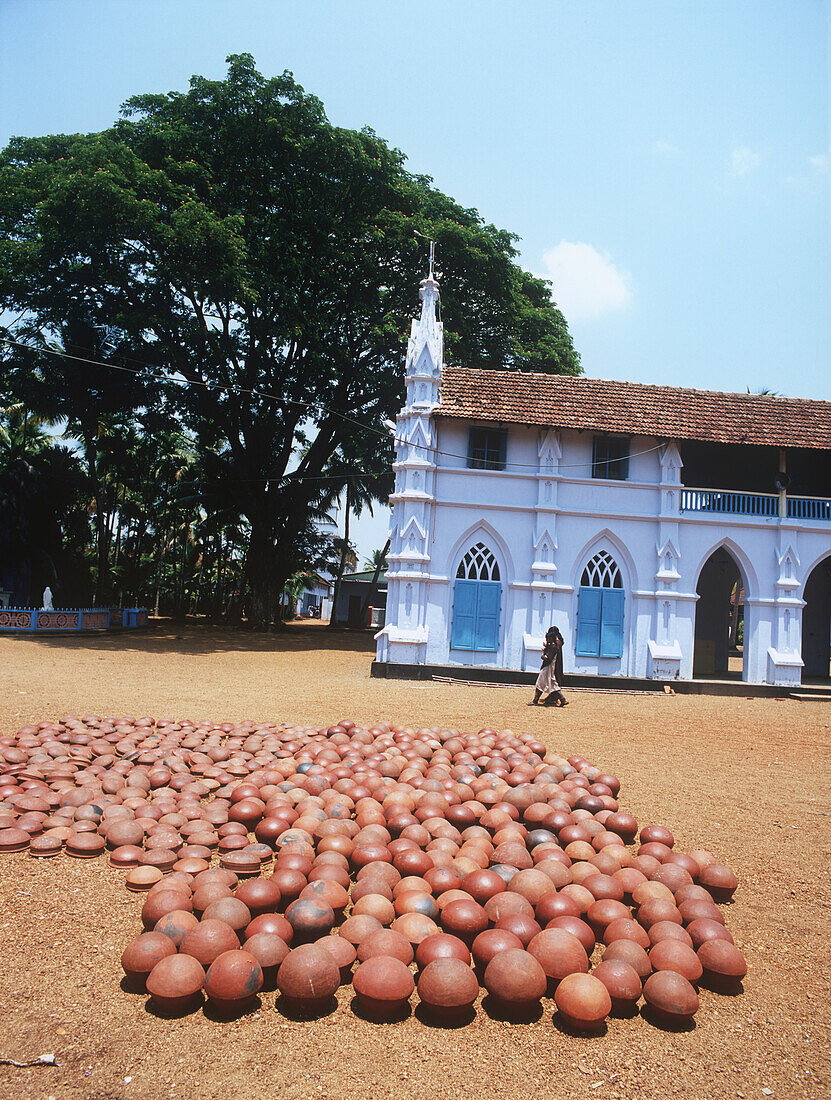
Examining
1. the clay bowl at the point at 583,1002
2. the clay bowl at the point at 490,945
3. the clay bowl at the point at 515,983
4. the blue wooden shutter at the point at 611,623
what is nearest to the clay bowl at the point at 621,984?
the clay bowl at the point at 583,1002

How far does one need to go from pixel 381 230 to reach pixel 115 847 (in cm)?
2200

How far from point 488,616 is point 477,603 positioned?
17.2 inches

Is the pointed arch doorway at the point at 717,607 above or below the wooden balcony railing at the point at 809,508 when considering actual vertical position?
below

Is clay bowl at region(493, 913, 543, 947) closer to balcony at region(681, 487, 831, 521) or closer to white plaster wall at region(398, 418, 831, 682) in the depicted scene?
white plaster wall at region(398, 418, 831, 682)

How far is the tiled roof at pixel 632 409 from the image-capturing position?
18.1 metres

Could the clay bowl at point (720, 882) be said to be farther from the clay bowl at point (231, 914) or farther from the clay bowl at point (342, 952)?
the clay bowl at point (231, 914)

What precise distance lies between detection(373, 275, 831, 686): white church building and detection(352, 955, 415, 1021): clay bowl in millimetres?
14071

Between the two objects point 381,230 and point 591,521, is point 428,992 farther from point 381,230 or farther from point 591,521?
point 381,230

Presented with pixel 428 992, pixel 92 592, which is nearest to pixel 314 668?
pixel 428 992

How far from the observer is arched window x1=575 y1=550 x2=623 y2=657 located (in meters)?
18.3

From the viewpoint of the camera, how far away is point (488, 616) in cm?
1817

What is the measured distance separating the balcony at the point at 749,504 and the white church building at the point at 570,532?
0.05 meters

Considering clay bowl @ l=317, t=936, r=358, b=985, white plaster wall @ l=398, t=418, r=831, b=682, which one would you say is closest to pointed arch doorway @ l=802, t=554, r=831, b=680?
white plaster wall @ l=398, t=418, r=831, b=682

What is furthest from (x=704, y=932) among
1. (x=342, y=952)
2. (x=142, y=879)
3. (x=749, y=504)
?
(x=749, y=504)
